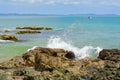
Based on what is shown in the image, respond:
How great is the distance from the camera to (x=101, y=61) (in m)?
29.6

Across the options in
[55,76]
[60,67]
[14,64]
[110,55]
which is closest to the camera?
[55,76]

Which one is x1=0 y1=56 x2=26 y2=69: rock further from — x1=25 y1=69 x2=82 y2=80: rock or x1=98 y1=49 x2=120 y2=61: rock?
x1=25 y1=69 x2=82 y2=80: rock

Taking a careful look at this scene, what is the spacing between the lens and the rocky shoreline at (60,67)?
2389cm

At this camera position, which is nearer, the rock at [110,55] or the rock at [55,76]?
the rock at [55,76]

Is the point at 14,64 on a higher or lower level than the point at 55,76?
lower

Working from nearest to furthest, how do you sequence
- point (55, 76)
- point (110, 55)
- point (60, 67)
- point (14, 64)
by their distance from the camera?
point (55, 76), point (60, 67), point (110, 55), point (14, 64)

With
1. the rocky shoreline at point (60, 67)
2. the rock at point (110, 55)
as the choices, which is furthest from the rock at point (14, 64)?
the rock at point (110, 55)

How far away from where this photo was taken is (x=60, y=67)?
28719 mm

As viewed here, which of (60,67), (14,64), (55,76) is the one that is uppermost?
(55,76)

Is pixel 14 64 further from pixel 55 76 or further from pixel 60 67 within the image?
pixel 55 76

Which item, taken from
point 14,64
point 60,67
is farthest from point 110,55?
point 14,64

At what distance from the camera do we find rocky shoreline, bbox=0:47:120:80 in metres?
23.9

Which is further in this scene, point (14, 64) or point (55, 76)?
point (14, 64)

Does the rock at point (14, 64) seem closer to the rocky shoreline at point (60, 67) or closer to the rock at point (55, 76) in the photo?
the rocky shoreline at point (60, 67)
